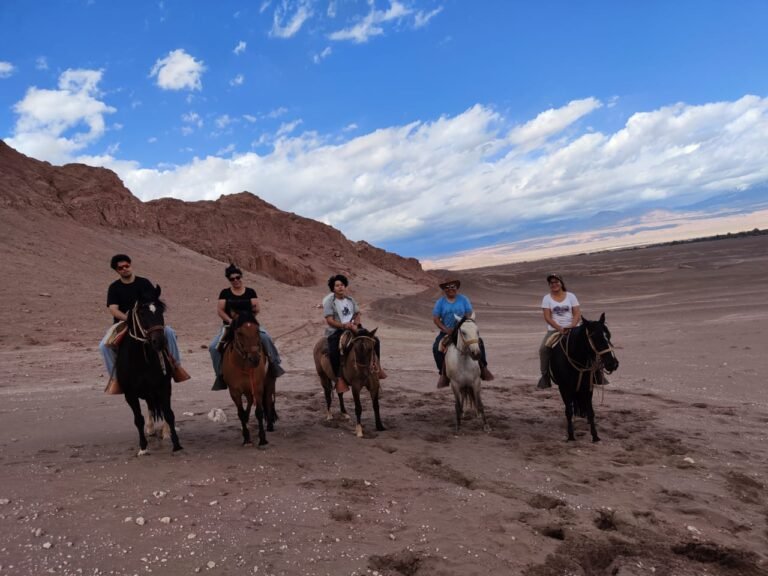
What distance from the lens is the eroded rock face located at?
37188mm

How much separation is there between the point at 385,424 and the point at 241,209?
4899 cm

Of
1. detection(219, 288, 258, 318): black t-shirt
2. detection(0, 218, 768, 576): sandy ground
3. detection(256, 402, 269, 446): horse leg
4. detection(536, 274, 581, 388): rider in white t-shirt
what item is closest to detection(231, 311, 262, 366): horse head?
detection(219, 288, 258, 318): black t-shirt

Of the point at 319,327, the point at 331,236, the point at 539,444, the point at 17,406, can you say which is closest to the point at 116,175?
the point at 331,236

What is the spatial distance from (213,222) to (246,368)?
45591 millimetres

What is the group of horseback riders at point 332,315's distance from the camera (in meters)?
7.37

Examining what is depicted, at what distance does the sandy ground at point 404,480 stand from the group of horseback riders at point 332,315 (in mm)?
1066

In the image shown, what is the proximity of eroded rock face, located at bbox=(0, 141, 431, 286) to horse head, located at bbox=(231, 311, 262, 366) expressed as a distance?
108ft

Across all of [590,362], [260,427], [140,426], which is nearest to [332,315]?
[260,427]

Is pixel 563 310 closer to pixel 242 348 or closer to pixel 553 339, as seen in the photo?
pixel 553 339

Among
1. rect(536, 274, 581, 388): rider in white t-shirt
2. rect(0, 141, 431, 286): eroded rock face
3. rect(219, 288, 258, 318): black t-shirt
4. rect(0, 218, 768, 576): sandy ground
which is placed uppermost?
rect(0, 141, 431, 286): eroded rock face

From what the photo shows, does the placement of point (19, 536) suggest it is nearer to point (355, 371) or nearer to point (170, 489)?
point (170, 489)

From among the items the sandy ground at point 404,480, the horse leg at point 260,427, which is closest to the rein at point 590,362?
the sandy ground at point 404,480

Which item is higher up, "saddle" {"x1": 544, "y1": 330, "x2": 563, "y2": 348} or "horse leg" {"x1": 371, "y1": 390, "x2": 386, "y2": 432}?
"saddle" {"x1": 544, "y1": 330, "x2": 563, "y2": 348}

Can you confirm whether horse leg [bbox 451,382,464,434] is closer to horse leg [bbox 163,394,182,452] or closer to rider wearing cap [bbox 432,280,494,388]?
rider wearing cap [bbox 432,280,494,388]
